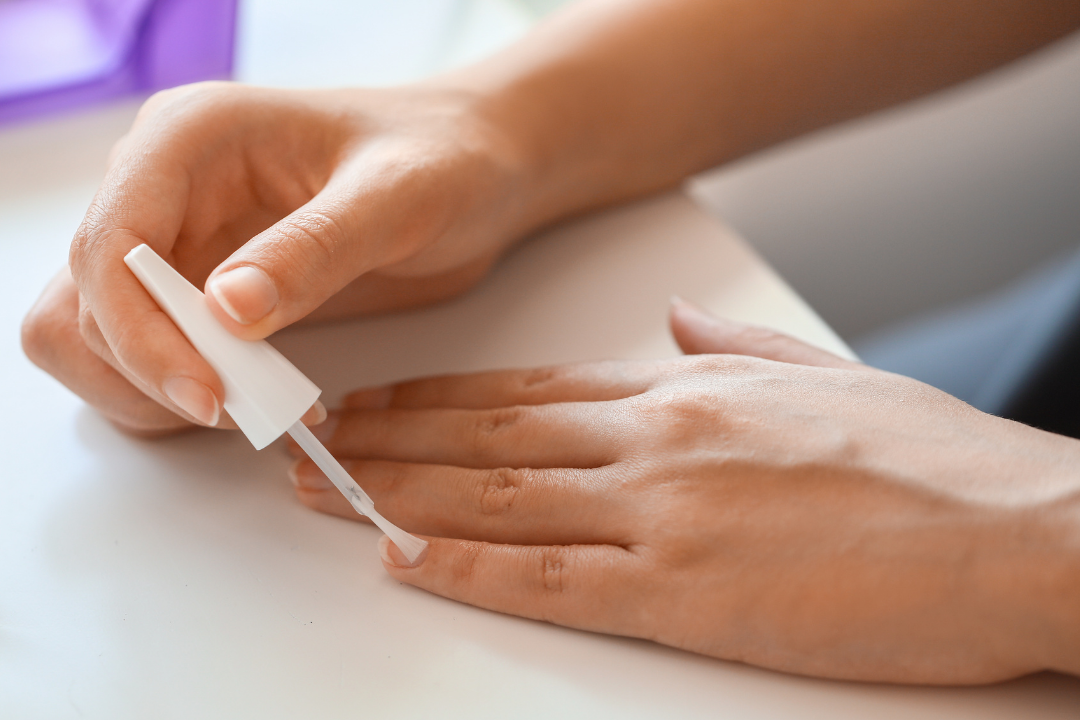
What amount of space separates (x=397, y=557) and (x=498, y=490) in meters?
0.07

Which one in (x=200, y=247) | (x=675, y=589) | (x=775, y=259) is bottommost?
(x=775, y=259)

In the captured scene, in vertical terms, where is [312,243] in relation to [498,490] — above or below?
above

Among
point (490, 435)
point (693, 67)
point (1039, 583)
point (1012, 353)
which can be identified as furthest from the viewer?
point (1012, 353)

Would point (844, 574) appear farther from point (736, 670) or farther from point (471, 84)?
point (471, 84)

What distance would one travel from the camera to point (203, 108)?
1.62 feet

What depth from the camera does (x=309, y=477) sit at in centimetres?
47

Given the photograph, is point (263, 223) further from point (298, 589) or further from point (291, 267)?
point (298, 589)

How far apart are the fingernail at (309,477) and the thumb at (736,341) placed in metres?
0.25

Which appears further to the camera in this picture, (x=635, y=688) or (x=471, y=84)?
(x=471, y=84)

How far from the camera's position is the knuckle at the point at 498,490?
0.46m

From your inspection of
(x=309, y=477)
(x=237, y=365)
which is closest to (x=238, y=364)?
(x=237, y=365)

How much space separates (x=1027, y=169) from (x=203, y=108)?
1313mm

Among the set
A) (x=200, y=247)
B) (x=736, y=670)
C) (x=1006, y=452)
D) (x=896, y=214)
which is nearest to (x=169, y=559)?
(x=200, y=247)

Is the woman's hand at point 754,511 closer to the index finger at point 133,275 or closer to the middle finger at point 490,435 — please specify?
the middle finger at point 490,435
